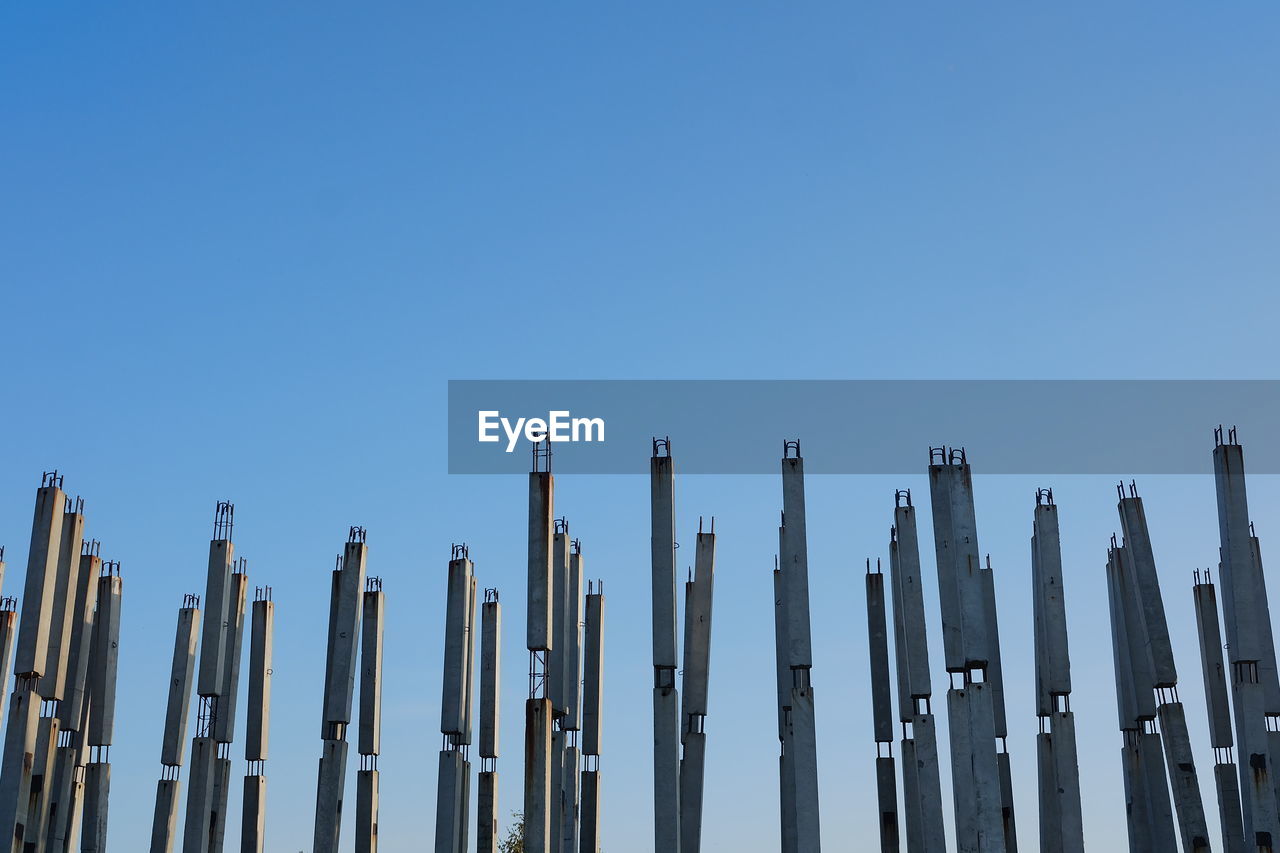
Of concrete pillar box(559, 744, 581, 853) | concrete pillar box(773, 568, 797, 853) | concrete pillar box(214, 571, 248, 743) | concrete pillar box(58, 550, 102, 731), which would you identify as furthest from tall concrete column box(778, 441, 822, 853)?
concrete pillar box(58, 550, 102, 731)

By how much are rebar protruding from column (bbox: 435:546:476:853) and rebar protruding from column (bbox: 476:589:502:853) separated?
0.59 m

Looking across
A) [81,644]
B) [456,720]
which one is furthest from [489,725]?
[81,644]

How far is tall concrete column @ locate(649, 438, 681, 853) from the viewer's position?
34.5 metres

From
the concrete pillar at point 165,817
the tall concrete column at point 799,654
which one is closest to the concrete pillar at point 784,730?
the tall concrete column at point 799,654

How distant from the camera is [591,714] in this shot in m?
41.8

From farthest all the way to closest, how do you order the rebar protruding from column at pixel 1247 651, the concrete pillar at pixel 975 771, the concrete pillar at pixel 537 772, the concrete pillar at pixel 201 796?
the concrete pillar at pixel 201 796 < the rebar protruding from column at pixel 1247 651 < the concrete pillar at pixel 537 772 < the concrete pillar at pixel 975 771

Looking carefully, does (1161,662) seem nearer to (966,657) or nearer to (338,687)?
(966,657)

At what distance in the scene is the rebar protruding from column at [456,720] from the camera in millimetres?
37031

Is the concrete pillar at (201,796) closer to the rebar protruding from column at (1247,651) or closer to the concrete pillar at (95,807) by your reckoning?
the concrete pillar at (95,807)

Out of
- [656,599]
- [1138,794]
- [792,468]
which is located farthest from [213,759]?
[1138,794]

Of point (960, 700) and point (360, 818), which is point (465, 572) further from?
point (960, 700)

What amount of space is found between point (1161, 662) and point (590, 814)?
15.2 metres

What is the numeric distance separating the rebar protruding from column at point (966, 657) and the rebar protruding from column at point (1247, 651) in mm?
6397

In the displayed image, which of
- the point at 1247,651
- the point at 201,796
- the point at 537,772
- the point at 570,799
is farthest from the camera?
the point at 570,799
